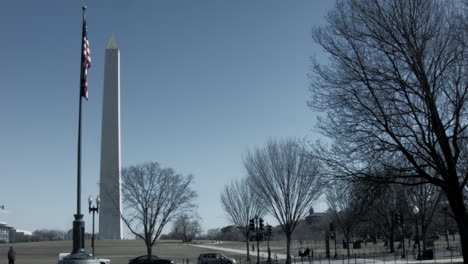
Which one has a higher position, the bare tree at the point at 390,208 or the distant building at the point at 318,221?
the bare tree at the point at 390,208

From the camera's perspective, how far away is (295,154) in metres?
43.5

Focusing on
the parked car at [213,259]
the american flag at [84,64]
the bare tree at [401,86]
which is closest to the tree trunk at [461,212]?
the bare tree at [401,86]

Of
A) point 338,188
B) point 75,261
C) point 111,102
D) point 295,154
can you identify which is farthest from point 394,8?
point 111,102

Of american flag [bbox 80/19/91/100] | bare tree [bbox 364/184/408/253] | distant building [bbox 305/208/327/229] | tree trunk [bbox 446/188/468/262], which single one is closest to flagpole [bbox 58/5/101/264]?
american flag [bbox 80/19/91/100]

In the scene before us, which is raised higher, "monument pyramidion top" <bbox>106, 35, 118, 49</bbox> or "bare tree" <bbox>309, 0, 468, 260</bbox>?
"monument pyramidion top" <bbox>106, 35, 118, 49</bbox>

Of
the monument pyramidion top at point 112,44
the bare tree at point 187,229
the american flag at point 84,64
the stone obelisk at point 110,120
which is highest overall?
the monument pyramidion top at point 112,44

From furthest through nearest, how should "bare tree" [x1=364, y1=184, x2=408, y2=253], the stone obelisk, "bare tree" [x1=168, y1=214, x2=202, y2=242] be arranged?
"bare tree" [x1=168, y1=214, x2=202, y2=242] < the stone obelisk < "bare tree" [x1=364, y1=184, x2=408, y2=253]

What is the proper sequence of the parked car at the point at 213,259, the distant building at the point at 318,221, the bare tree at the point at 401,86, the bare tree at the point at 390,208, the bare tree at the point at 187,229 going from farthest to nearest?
1. the bare tree at the point at 187,229
2. the distant building at the point at 318,221
3. the parked car at the point at 213,259
4. the bare tree at the point at 390,208
5. the bare tree at the point at 401,86

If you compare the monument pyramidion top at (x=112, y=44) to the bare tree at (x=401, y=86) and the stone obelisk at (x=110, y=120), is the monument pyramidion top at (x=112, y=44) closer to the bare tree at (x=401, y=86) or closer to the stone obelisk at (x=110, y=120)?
the stone obelisk at (x=110, y=120)

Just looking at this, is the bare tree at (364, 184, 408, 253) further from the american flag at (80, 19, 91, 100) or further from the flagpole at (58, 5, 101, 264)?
the american flag at (80, 19, 91, 100)

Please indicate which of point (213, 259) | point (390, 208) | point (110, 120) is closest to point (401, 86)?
point (213, 259)

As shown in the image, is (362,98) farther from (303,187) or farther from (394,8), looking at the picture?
(303,187)

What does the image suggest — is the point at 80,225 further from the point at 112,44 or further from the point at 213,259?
the point at 112,44

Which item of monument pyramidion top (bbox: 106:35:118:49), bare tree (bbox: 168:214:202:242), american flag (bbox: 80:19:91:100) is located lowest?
bare tree (bbox: 168:214:202:242)
